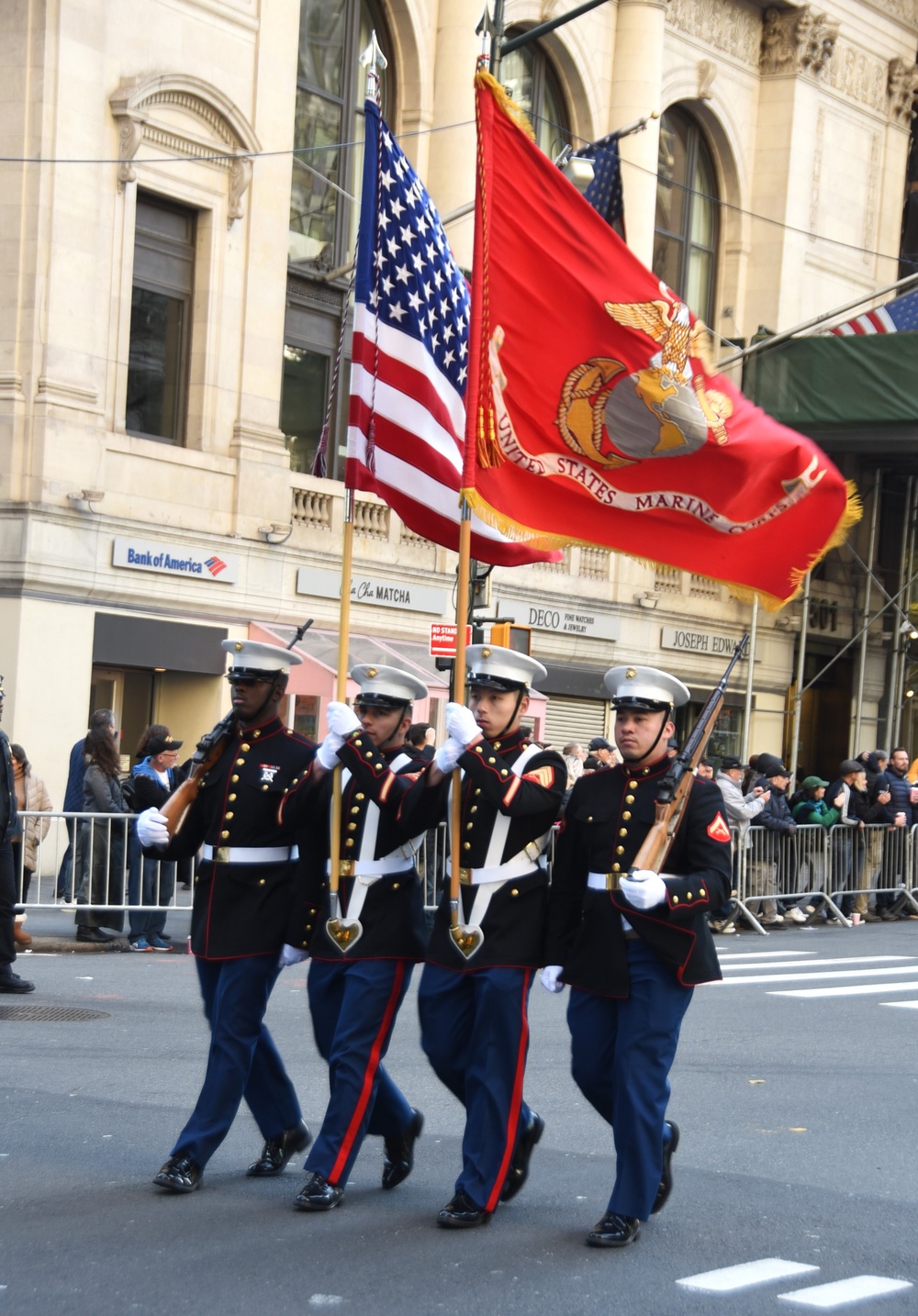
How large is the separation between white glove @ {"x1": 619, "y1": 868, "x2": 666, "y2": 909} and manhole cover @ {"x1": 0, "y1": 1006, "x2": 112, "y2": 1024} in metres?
5.66

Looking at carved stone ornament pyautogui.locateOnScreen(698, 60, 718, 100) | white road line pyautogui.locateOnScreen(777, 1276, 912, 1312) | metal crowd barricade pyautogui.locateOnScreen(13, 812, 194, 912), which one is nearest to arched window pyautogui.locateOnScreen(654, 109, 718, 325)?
carved stone ornament pyautogui.locateOnScreen(698, 60, 718, 100)

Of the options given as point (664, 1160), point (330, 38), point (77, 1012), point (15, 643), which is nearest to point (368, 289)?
point (664, 1160)

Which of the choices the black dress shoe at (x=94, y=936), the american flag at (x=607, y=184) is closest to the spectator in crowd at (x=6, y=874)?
the black dress shoe at (x=94, y=936)

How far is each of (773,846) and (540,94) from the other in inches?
560

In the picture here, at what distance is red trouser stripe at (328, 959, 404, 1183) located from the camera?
670 cm

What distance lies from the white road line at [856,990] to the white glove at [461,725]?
25.2ft

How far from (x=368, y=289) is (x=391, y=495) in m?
0.91

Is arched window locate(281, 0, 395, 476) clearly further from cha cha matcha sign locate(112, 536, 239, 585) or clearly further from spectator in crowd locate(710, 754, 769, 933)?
spectator in crowd locate(710, 754, 769, 933)

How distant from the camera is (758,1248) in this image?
6.48m

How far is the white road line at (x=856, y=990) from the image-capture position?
45.8ft

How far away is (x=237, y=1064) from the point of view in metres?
6.88

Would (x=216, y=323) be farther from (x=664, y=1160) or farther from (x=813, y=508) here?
(x=664, y=1160)

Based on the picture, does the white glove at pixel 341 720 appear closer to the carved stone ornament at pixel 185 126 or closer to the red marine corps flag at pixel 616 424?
the red marine corps flag at pixel 616 424

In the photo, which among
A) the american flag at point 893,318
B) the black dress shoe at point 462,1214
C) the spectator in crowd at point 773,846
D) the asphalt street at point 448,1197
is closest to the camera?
the asphalt street at point 448,1197
